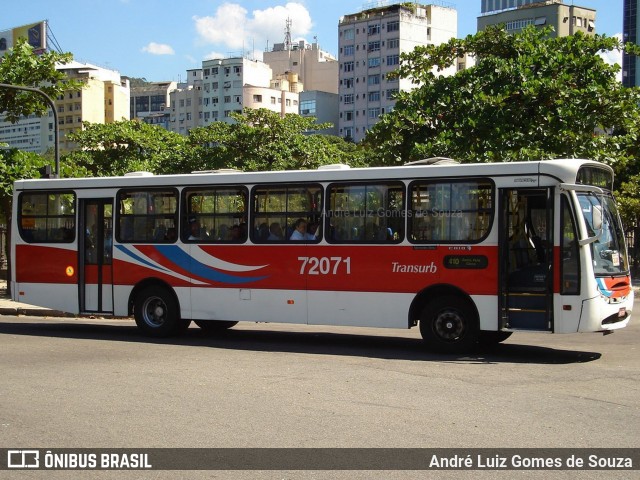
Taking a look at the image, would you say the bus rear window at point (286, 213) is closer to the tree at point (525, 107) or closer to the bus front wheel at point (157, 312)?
the bus front wheel at point (157, 312)

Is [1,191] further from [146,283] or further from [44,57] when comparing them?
[146,283]

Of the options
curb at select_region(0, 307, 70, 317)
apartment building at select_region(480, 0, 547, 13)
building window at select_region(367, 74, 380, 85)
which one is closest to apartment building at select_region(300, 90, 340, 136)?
building window at select_region(367, 74, 380, 85)

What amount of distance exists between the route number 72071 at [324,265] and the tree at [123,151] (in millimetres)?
39013

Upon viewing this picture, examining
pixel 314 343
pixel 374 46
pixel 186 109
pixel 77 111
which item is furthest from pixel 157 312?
pixel 186 109

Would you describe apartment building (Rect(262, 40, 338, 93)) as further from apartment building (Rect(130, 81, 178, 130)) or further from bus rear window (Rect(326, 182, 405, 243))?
bus rear window (Rect(326, 182, 405, 243))

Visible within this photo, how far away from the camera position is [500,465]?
260 inches

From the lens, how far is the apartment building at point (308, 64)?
155 meters

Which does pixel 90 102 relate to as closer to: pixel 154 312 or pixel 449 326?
pixel 154 312

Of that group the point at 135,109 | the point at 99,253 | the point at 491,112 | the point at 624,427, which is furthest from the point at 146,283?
the point at 135,109

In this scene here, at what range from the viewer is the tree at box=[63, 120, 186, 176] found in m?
52.3

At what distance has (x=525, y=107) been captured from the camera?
80.4 feet

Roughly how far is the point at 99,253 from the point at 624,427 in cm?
1111

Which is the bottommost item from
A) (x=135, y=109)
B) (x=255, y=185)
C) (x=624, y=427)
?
(x=624, y=427)

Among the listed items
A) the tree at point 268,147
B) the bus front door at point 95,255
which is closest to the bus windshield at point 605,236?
the bus front door at point 95,255
